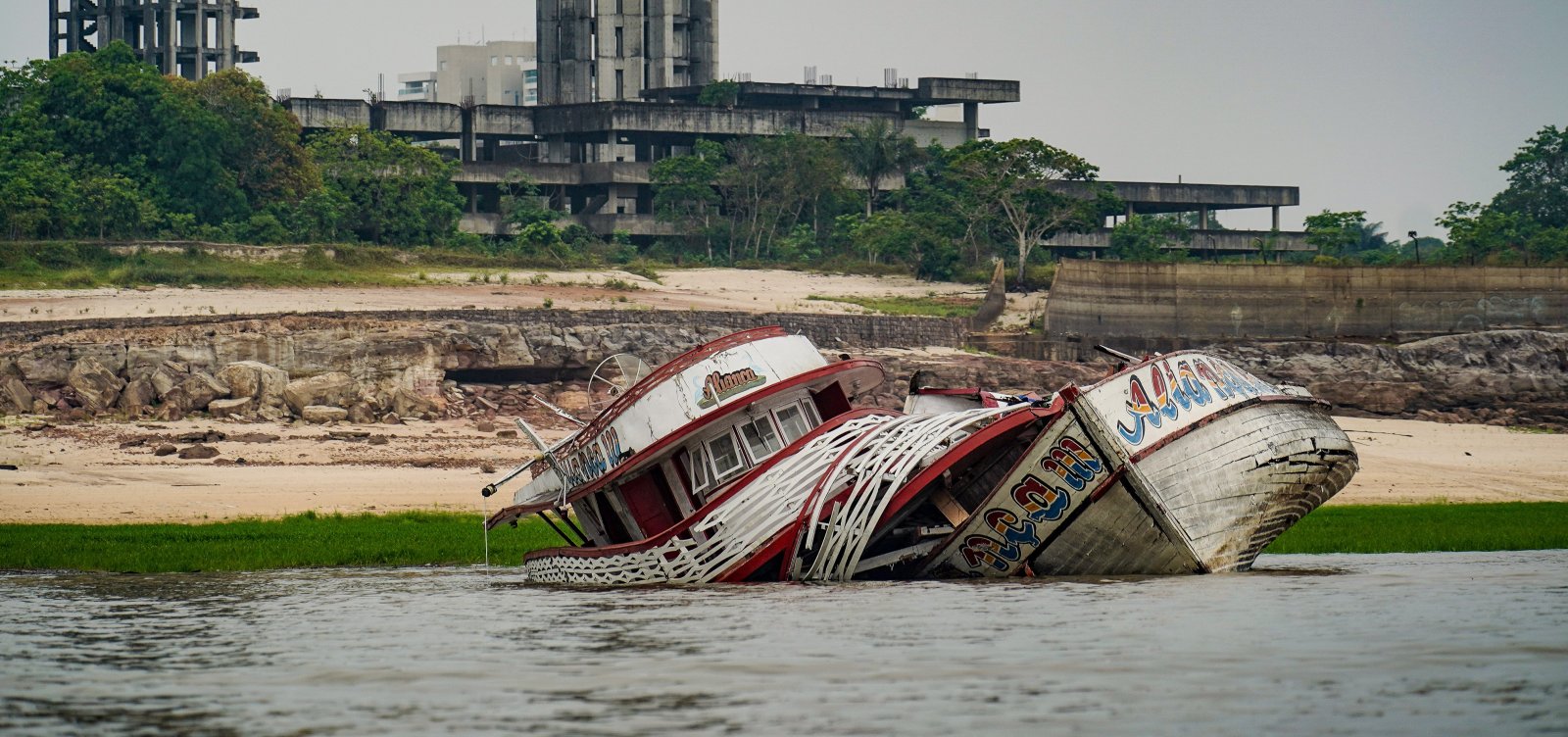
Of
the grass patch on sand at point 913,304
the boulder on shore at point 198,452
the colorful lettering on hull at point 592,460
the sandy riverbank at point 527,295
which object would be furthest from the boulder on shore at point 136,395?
the grass patch on sand at point 913,304

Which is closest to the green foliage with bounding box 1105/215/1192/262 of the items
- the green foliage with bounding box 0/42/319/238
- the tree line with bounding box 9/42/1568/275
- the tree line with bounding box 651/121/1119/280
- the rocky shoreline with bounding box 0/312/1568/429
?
the tree line with bounding box 9/42/1568/275

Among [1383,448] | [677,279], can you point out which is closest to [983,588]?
[1383,448]

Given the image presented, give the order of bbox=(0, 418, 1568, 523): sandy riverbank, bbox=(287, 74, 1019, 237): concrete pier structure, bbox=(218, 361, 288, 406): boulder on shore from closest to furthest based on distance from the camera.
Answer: bbox=(0, 418, 1568, 523): sandy riverbank, bbox=(218, 361, 288, 406): boulder on shore, bbox=(287, 74, 1019, 237): concrete pier structure

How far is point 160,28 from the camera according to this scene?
364 feet

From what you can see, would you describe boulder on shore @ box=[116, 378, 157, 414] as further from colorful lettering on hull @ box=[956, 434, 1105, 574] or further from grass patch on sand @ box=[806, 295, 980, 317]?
colorful lettering on hull @ box=[956, 434, 1105, 574]

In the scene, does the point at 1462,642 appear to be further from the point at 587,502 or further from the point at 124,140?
the point at 124,140

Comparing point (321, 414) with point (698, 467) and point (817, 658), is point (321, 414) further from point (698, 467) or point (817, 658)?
point (817, 658)

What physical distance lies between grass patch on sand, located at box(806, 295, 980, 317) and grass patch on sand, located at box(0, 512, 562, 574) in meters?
33.6

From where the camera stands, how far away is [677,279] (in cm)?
7219

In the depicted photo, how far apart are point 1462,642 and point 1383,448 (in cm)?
3090

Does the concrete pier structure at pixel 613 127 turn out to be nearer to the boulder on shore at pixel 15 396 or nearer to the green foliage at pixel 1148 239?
the green foliage at pixel 1148 239

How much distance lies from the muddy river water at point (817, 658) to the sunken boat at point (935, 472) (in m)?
0.51

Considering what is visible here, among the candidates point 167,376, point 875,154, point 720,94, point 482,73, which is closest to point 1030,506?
point 167,376

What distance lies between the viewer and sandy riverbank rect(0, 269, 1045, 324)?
55625 mm
